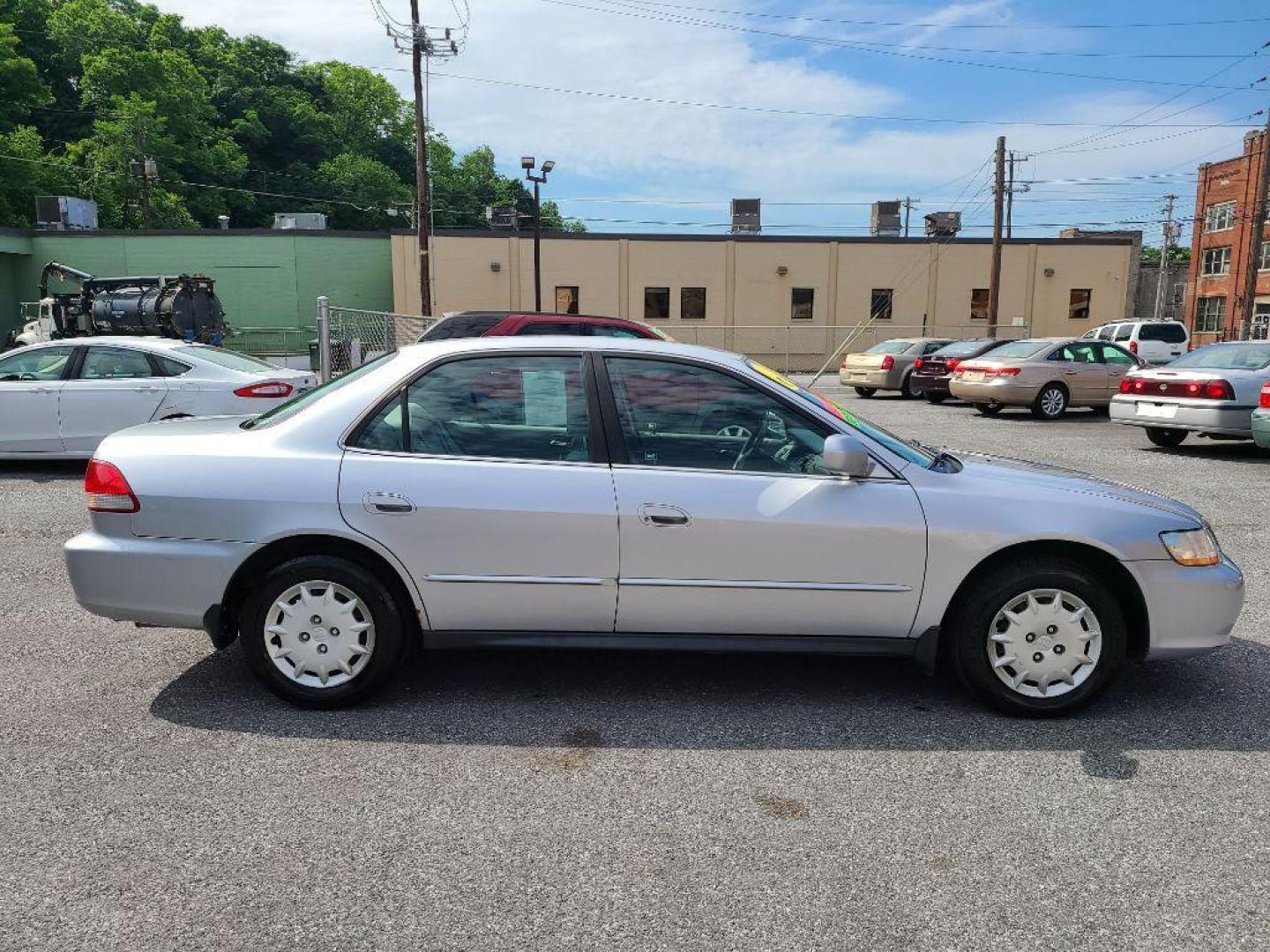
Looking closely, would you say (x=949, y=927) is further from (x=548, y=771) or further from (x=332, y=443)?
(x=332, y=443)

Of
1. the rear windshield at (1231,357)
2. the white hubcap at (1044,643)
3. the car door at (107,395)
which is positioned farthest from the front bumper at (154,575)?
the rear windshield at (1231,357)

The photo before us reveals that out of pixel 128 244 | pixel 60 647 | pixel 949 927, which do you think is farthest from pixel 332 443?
pixel 128 244

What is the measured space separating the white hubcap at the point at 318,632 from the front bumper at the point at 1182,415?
11.3m

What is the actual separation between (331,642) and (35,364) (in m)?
7.91

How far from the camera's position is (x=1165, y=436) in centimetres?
1334

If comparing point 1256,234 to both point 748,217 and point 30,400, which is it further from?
point 30,400

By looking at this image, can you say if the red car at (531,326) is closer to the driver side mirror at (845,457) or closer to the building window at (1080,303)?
the driver side mirror at (845,457)

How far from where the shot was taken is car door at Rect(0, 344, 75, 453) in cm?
967

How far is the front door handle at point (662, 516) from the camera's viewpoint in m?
3.80

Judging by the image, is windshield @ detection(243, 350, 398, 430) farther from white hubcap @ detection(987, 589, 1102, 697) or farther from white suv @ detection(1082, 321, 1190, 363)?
white suv @ detection(1082, 321, 1190, 363)

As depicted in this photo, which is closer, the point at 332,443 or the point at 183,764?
the point at 183,764

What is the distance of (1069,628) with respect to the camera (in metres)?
3.85

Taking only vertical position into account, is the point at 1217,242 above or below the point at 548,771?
above

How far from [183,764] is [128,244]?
38.2 metres
